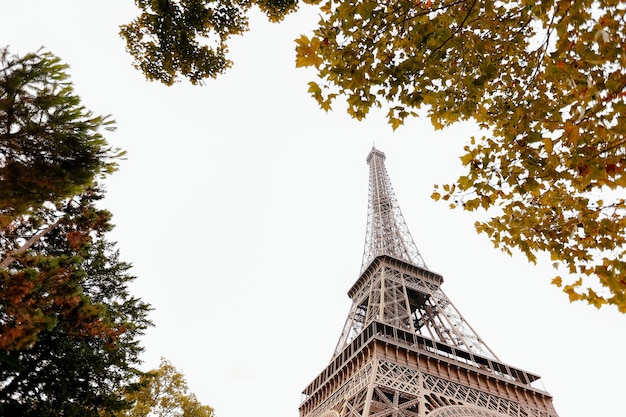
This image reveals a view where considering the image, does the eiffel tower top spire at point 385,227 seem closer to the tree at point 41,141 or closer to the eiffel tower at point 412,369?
the eiffel tower at point 412,369

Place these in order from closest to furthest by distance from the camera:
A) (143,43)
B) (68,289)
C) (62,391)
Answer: (143,43)
(68,289)
(62,391)

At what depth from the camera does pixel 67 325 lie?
10.4 metres

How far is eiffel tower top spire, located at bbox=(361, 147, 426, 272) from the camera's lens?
40.0 metres

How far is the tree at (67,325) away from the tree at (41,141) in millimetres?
2015

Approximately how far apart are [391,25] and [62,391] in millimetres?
14172

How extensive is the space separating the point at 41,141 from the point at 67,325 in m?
5.50

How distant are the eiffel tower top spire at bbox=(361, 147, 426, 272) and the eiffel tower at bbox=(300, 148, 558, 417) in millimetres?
3083

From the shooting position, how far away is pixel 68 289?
9898 millimetres

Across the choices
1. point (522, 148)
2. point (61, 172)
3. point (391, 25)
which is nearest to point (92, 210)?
point (61, 172)

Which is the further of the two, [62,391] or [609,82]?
[62,391]

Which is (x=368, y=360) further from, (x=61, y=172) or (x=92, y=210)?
(x=61, y=172)

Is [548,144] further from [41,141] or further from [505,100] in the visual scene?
[41,141]

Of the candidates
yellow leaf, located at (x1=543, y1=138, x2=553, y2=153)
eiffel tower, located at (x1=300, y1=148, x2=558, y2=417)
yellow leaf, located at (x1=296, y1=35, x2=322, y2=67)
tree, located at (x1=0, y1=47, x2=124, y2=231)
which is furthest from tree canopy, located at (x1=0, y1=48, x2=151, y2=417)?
eiffel tower, located at (x1=300, y1=148, x2=558, y2=417)

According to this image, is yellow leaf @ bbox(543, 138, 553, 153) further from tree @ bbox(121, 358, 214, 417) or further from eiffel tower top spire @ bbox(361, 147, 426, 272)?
eiffel tower top spire @ bbox(361, 147, 426, 272)
